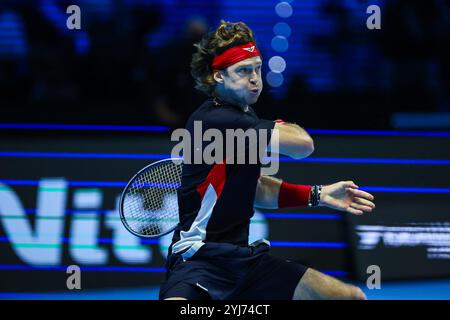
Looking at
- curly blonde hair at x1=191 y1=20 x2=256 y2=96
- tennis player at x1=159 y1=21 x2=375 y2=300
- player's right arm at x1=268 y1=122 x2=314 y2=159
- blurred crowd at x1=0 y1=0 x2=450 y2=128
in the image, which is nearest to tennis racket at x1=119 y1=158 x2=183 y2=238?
tennis player at x1=159 y1=21 x2=375 y2=300

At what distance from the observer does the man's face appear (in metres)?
4.36

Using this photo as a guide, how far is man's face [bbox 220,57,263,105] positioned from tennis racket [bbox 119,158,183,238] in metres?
0.55

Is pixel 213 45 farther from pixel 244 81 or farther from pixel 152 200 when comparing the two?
pixel 152 200

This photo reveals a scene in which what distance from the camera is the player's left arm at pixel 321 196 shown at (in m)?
4.40

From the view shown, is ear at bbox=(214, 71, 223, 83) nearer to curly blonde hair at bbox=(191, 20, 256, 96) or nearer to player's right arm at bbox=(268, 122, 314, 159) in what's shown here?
curly blonde hair at bbox=(191, 20, 256, 96)

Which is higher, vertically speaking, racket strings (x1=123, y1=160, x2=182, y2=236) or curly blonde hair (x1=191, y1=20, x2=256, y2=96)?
curly blonde hair (x1=191, y1=20, x2=256, y2=96)

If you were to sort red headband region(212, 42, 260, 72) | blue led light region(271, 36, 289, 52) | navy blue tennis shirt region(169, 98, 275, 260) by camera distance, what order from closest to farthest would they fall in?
navy blue tennis shirt region(169, 98, 275, 260) < red headband region(212, 42, 260, 72) < blue led light region(271, 36, 289, 52)

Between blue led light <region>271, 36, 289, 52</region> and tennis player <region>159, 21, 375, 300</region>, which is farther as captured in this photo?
blue led light <region>271, 36, 289, 52</region>

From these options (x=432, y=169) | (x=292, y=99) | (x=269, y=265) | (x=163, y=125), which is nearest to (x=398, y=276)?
(x=432, y=169)

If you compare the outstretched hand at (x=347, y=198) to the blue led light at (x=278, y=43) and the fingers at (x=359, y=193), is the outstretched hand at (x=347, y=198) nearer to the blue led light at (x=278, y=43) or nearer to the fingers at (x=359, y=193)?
the fingers at (x=359, y=193)

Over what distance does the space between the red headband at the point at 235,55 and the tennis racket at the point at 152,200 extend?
599 mm

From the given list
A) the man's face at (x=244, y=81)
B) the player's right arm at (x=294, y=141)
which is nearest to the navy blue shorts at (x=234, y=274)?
the player's right arm at (x=294, y=141)
